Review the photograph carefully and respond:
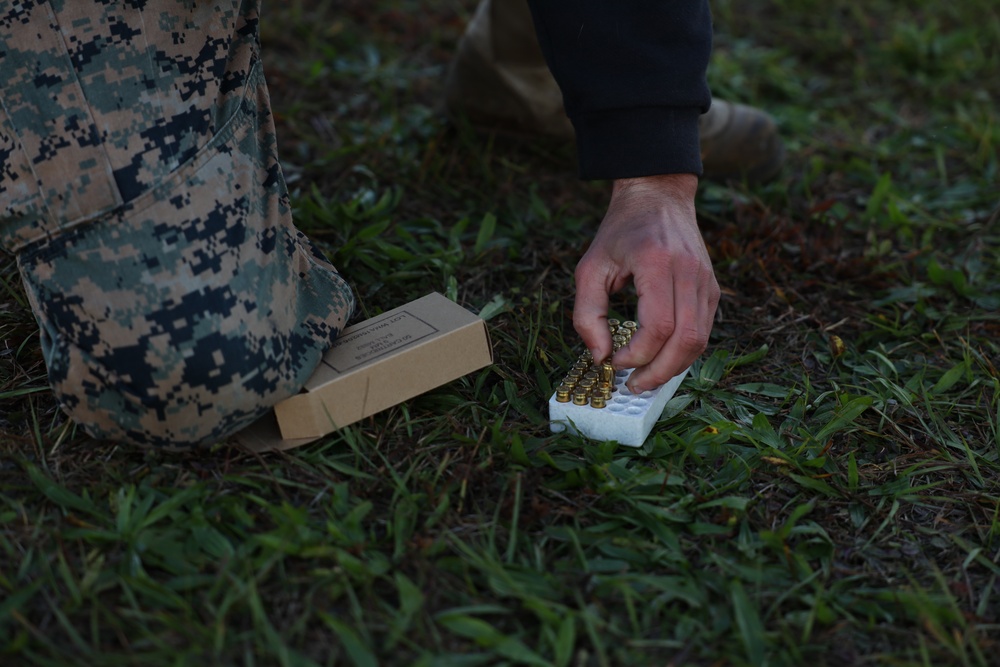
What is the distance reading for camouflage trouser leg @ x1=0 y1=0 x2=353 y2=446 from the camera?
1.41 metres

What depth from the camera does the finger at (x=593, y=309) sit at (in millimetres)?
1554

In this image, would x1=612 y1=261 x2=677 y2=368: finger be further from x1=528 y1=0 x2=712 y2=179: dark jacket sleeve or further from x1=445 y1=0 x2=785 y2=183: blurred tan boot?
x1=445 y1=0 x2=785 y2=183: blurred tan boot

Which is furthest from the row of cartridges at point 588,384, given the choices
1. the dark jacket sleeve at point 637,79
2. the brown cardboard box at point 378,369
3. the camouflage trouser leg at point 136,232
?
the camouflage trouser leg at point 136,232

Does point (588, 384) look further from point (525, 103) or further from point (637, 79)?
point (525, 103)

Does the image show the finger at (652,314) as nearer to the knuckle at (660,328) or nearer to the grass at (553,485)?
the knuckle at (660,328)

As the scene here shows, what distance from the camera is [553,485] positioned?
1.48m

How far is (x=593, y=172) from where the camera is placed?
1.71 metres

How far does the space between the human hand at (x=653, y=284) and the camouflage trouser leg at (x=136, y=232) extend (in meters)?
0.49

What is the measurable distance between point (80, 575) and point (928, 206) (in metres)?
2.24

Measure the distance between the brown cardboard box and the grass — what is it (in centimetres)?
5

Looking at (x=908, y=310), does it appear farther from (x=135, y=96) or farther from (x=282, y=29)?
(x=282, y=29)

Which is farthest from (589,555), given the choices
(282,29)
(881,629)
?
(282,29)

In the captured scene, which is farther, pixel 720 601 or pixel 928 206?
pixel 928 206

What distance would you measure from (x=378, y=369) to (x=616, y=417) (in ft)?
1.33
